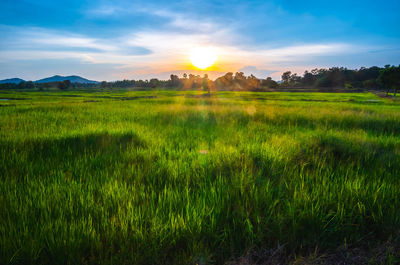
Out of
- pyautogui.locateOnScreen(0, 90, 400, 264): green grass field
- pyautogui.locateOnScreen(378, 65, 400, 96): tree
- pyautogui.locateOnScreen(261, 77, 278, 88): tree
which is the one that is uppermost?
pyautogui.locateOnScreen(261, 77, 278, 88): tree

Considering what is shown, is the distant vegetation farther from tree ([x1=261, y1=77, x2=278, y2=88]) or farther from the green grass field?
the green grass field

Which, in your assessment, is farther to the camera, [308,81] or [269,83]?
[308,81]

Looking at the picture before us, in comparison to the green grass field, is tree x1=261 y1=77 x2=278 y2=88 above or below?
above

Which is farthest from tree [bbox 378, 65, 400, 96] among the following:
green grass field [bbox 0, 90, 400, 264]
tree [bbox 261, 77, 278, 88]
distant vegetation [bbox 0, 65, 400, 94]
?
green grass field [bbox 0, 90, 400, 264]

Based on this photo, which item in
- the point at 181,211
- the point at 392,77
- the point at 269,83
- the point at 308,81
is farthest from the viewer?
the point at 308,81

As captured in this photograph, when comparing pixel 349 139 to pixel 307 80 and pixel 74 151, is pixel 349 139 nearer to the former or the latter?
pixel 74 151

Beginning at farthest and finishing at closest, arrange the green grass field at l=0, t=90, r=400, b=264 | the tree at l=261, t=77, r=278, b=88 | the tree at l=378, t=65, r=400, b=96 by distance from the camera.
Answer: the tree at l=261, t=77, r=278, b=88 → the tree at l=378, t=65, r=400, b=96 → the green grass field at l=0, t=90, r=400, b=264

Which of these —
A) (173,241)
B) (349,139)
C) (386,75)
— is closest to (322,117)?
(349,139)

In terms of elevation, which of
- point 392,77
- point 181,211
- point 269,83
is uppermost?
point 269,83

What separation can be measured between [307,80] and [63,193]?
126222mm

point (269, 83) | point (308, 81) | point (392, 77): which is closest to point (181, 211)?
point (392, 77)

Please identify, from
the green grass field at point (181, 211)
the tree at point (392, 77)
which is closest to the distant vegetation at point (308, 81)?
the tree at point (392, 77)

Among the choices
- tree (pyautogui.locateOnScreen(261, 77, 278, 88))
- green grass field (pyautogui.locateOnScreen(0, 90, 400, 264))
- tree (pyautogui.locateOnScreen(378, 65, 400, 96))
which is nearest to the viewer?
green grass field (pyautogui.locateOnScreen(0, 90, 400, 264))

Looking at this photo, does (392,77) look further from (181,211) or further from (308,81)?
(308,81)
